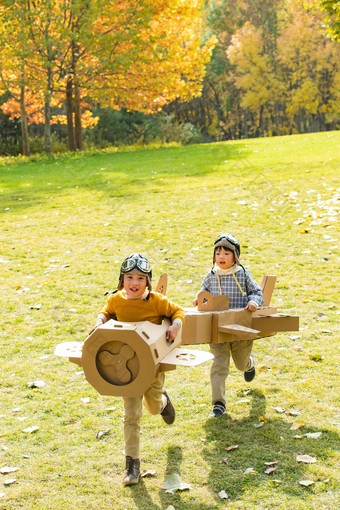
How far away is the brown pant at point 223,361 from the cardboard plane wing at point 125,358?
1.24 m

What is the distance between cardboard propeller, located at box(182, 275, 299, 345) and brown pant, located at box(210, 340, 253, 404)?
0.21m

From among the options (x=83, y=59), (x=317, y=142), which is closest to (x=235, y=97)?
(x=83, y=59)

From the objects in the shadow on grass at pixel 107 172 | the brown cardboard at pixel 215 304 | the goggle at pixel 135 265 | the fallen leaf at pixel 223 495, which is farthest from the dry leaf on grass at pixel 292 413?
the shadow on grass at pixel 107 172

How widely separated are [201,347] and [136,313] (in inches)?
112

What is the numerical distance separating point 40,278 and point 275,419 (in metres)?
5.58

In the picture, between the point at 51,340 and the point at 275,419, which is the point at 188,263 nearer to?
the point at 51,340

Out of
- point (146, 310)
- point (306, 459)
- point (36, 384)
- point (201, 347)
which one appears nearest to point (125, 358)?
point (146, 310)

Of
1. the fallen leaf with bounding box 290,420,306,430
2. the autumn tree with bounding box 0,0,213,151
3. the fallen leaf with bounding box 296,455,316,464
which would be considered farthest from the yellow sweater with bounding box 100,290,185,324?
the autumn tree with bounding box 0,0,213,151

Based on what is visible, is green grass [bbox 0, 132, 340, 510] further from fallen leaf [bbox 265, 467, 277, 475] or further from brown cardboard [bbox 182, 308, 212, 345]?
brown cardboard [bbox 182, 308, 212, 345]

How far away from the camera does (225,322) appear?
15.5 ft

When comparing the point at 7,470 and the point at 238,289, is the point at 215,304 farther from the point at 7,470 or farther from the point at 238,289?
the point at 7,470

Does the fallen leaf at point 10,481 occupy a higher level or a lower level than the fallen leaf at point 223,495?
lower

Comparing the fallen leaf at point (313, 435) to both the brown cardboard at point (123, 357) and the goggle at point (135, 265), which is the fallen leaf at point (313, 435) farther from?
the goggle at point (135, 265)

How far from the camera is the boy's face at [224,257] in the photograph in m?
5.18
